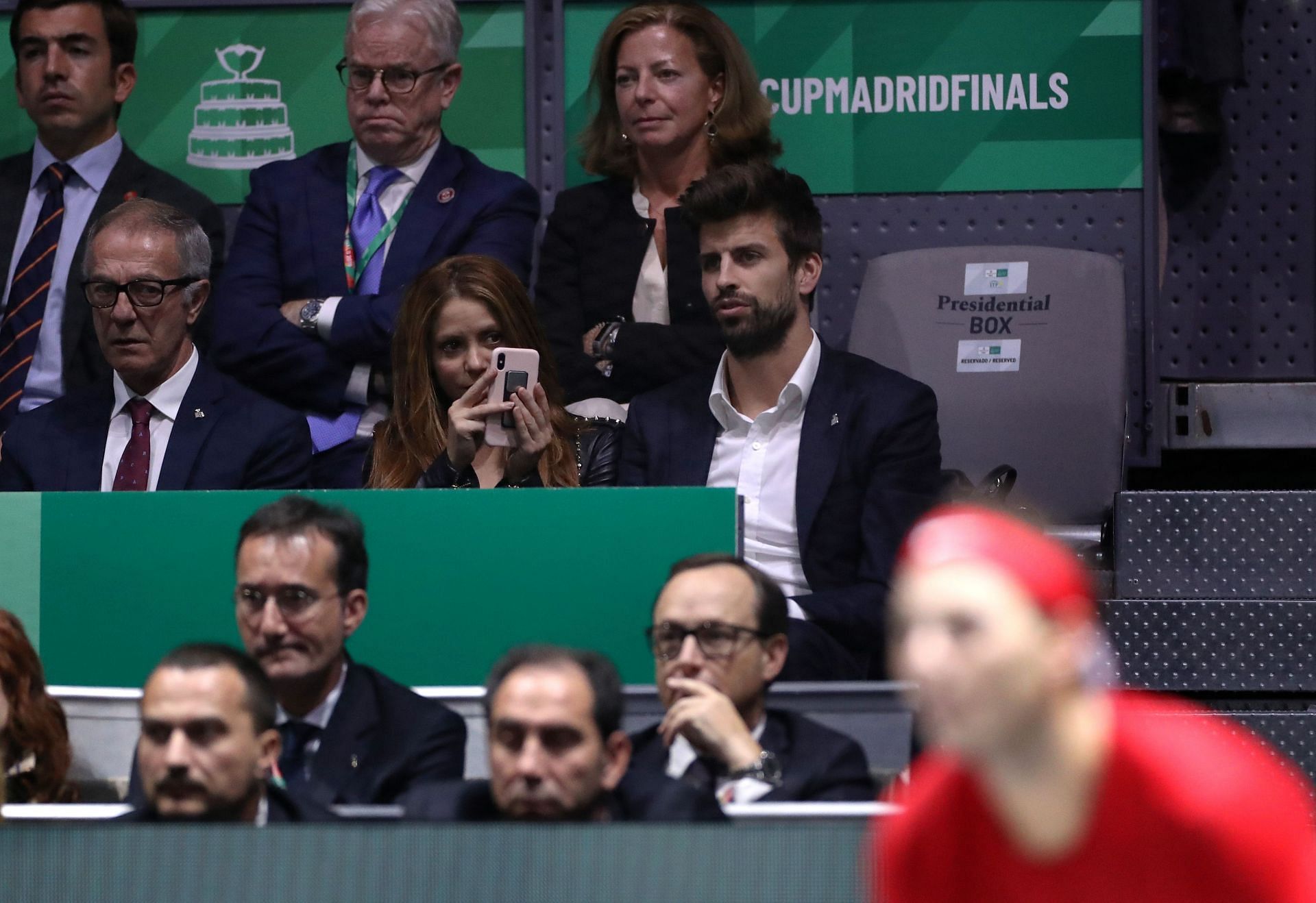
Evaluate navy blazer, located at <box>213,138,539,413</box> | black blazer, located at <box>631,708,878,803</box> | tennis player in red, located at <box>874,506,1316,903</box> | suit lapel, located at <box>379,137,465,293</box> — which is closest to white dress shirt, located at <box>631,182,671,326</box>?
navy blazer, located at <box>213,138,539,413</box>

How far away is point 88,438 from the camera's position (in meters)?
3.23

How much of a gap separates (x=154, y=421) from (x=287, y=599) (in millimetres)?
1053

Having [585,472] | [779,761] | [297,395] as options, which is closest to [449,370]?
[585,472]

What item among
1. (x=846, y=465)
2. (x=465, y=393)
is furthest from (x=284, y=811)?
(x=846, y=465)

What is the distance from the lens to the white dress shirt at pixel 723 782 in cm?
209

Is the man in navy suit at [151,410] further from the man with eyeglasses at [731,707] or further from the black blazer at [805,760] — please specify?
the black blazer at [805,760]

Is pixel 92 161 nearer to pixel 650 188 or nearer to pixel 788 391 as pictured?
pixel 650 188

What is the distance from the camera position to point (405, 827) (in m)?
1.83

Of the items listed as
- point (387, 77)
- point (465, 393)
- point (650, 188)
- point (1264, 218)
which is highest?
point (387, 77)

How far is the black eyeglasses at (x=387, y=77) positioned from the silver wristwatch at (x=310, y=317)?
1.67 ft

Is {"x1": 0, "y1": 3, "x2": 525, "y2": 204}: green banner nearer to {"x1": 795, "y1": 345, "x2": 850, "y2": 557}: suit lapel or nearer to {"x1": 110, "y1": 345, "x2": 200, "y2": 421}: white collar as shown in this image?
{"x1": 110, "y1": 345, "x2": 200, "y2": 421}: white collar

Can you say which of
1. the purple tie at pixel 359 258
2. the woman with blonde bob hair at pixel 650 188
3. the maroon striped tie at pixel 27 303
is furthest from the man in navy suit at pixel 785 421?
the maroon striped tie at pixel 27 303

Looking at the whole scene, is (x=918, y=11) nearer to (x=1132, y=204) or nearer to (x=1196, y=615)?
(x=1132, y=204)

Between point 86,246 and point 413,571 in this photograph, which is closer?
point 413,571
